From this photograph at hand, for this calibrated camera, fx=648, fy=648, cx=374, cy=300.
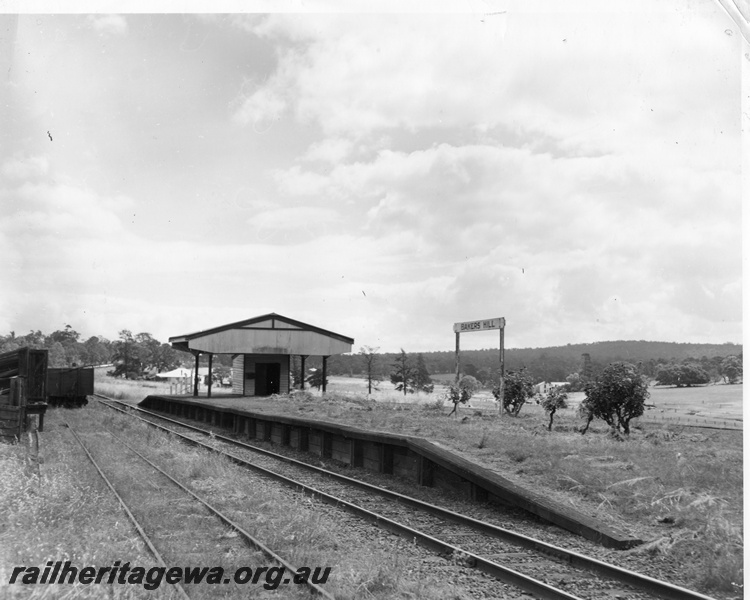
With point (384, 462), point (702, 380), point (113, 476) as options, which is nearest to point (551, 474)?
point (384, 462)

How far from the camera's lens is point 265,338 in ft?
105

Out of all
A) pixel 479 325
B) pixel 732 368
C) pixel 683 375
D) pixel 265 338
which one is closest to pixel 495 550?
pixel 479 325

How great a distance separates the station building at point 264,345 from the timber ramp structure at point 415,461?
10021 mm

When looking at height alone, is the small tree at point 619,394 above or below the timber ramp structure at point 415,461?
above

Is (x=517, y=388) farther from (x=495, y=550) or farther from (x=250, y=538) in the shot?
(x=250, y=538)

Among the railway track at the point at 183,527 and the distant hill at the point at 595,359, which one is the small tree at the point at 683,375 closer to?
the distant hill at the point at 595,359

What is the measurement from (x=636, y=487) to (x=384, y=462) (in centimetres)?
503

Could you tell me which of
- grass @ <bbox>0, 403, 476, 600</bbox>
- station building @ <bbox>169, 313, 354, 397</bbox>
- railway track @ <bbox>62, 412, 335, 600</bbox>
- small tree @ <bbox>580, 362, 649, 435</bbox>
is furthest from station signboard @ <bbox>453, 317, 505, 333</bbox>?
station building @ <bbox>169, 313, 354, 397</bbox>

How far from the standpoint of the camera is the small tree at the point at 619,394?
50.7 ft

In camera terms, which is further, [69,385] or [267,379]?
[267,379]

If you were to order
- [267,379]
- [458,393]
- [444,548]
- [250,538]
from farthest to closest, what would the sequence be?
[267,379], [458,393], [250,538], [444,548]

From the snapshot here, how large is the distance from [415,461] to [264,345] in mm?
21399

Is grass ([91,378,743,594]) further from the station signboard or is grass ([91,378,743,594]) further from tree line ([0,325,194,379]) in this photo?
tree line ([0,325,194,379])

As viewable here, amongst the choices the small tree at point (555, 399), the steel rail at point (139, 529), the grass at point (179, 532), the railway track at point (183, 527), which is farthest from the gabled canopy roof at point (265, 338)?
the grass at point (179, 532)
